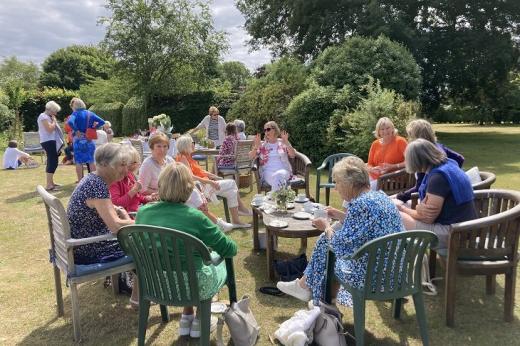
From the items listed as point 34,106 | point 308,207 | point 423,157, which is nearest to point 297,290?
point 308,207

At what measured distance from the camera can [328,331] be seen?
2.68 metres

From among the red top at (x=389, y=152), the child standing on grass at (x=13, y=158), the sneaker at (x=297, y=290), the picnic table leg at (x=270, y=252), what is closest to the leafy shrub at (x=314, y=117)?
the red top at (x=389, y=152)

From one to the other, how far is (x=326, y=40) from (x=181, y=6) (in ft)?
28.7

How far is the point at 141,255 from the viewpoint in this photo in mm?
2551

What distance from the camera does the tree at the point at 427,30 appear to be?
15578 mm

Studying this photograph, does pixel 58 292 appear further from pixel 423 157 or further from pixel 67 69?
pixel 67 69

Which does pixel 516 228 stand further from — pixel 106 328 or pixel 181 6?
pixel 181 6

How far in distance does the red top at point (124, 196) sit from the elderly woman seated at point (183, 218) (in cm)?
127

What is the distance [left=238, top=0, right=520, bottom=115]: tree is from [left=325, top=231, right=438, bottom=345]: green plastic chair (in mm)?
13788

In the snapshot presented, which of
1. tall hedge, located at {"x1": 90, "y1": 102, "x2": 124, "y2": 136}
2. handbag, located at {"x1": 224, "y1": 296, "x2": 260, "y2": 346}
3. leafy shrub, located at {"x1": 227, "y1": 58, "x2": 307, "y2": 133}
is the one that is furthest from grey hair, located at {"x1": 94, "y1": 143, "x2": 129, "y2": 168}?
tall hedge, located at {"x1": 90, "y1": 102, "x2": 124, "y2": 136}

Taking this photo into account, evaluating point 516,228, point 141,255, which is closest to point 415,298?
point 516,228

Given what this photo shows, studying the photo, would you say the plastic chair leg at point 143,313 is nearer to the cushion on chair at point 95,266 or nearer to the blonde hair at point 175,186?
the cushion on chair at point 95,266

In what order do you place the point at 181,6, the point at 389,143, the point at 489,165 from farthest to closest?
1. the point at 181,6
2. the point at 489,165
3. the point at 389,143

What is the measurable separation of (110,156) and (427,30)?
17553 millimetres
